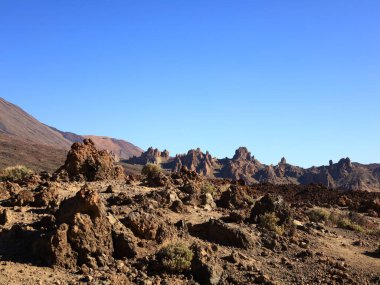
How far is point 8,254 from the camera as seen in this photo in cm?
970

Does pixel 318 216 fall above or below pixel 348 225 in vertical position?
above

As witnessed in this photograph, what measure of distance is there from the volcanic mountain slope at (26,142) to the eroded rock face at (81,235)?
54.3 m

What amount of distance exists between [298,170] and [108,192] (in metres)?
84.8

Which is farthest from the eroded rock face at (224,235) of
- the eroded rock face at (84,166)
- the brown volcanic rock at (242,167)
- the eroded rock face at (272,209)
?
the brown volcanic rock at (242,167)

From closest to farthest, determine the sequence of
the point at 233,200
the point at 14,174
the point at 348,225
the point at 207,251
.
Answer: the point at 207,251 < the point at 233,200 < the point at 348,225 < the point at 14,174

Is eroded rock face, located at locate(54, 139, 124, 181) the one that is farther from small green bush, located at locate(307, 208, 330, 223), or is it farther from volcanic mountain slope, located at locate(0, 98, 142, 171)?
volcanic mountain slope, located at locate(0, 98, 142, 171)

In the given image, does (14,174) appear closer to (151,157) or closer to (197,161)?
(197,161)

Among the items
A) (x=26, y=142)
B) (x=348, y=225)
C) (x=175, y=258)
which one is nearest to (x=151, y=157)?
(x=26, y=142)

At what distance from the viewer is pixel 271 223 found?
1499 cm

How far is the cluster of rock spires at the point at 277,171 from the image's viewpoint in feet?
280

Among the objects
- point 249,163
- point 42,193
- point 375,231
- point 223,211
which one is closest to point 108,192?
point 42,193

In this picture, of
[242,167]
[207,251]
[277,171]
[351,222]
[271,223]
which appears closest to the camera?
[207,251]

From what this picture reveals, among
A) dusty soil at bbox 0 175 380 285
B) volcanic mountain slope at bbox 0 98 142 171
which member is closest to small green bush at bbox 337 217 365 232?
dusty soil at bbox 0 175 380 285

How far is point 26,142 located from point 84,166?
93.4 m
